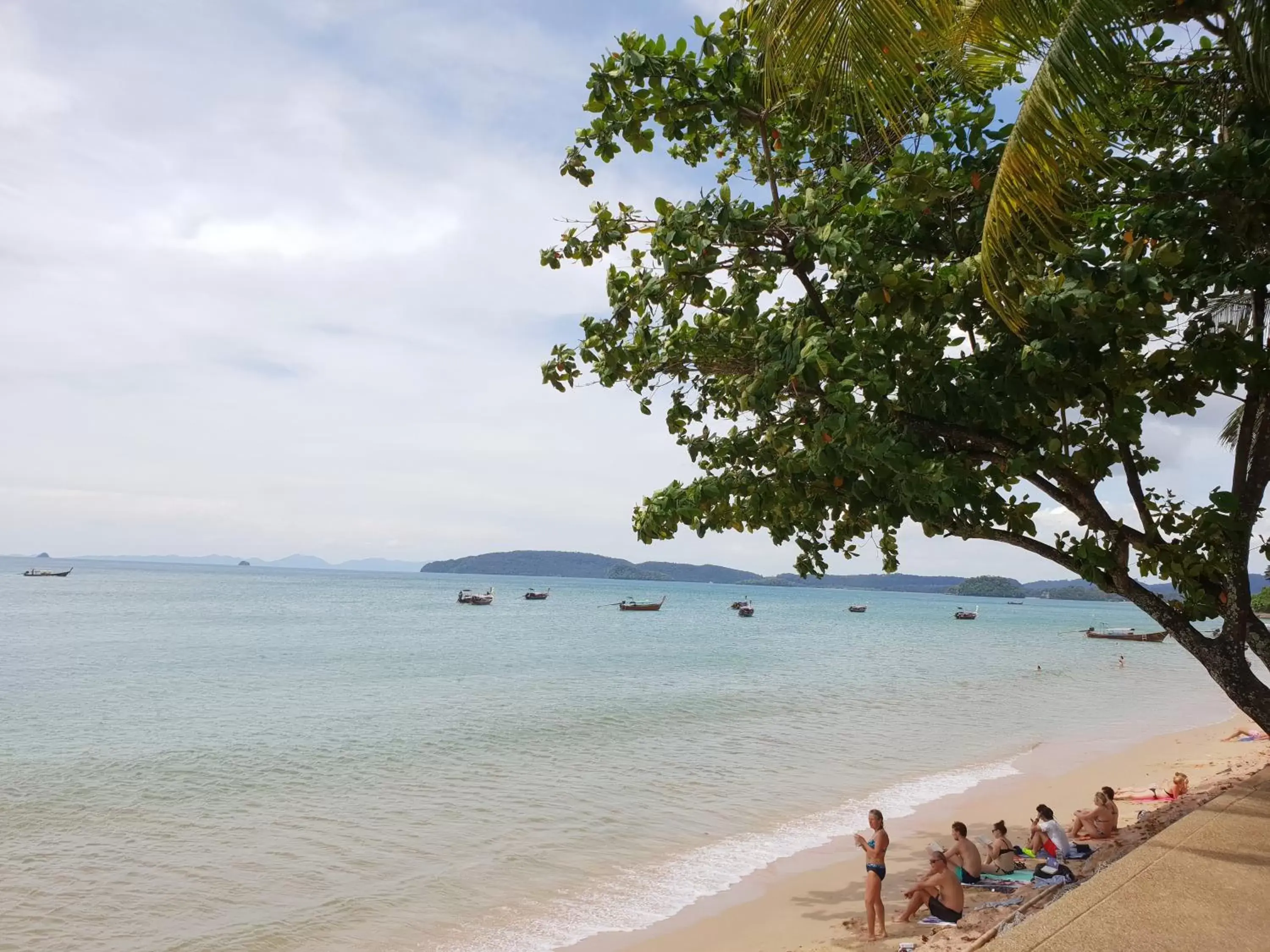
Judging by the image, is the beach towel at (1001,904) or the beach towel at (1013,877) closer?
the beach towel at (1001,904)

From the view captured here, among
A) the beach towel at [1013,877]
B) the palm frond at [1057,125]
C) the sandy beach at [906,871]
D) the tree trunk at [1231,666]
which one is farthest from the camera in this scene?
the beach towel at [1013,877]

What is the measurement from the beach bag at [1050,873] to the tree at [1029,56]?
6210 mm

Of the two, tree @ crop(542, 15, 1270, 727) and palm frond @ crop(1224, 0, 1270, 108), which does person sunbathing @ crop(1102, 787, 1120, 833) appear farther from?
palm frond @ crop(1224, 0, 1270, 108)

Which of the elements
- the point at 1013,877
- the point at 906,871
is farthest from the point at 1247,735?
the point at 1013,877

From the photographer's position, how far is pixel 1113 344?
5.48m

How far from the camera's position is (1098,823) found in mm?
10992

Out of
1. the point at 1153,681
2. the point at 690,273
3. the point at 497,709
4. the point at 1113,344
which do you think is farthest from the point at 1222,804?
the point at 1153,681

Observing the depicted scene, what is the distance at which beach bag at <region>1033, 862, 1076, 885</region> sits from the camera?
880 centimetres

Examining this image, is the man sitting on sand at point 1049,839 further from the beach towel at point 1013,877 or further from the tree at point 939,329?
the tree at point 939,329

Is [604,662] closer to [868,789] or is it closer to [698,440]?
[868,789]

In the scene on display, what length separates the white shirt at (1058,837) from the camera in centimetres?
998

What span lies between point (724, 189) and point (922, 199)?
125cm

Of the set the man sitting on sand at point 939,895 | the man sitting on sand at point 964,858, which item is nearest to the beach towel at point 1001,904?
the man sitting on sand at point 939,895

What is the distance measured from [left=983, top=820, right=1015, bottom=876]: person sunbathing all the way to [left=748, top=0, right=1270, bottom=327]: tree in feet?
23.6
